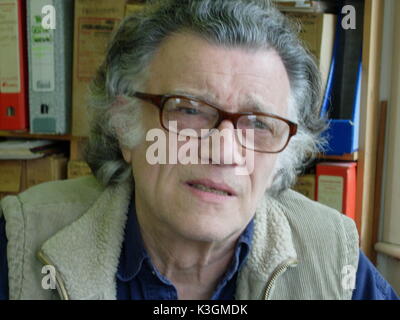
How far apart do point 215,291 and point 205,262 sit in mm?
70

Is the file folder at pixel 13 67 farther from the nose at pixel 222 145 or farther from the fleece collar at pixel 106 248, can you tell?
the nose at pixel 222 145

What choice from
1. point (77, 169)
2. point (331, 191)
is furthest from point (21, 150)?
point (331, 191)

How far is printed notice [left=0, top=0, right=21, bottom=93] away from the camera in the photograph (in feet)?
5.12

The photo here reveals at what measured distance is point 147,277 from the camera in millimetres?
837

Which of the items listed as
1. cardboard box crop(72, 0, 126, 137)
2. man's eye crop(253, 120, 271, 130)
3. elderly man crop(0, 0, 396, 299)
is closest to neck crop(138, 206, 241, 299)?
elderly man crop(0, 0, 396, 299)

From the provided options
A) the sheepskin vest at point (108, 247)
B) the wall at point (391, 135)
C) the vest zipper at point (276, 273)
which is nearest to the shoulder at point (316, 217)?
the sheepskin vest at point (108, 247)

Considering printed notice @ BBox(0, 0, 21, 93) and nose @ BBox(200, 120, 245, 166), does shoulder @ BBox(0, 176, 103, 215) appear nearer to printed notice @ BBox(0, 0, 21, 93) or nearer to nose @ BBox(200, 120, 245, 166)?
nose @ BBox(200, 120, 245, 166)

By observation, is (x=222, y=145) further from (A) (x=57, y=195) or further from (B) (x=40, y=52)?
(B) (x=40, y=52)

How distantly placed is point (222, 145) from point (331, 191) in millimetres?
902

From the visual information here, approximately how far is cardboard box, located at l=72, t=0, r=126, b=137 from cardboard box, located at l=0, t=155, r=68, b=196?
0.62 feet

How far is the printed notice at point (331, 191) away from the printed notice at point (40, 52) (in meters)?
1.05
